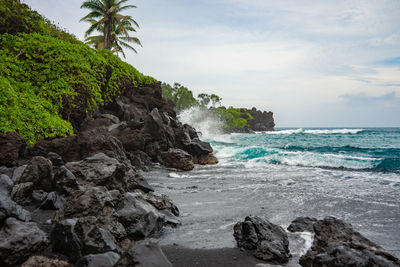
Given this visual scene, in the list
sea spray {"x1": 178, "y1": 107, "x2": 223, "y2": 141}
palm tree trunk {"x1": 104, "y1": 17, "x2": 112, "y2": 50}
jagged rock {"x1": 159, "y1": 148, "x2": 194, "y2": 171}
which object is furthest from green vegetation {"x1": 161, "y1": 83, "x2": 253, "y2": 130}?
jagged rock {"x1": 159, "y1": 148, "x2": 194, "y2": 171}

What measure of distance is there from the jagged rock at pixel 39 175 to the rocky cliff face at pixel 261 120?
111m

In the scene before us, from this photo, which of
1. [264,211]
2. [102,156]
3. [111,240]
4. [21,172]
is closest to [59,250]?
[111,240]

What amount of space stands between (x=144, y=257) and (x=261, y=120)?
393 ft

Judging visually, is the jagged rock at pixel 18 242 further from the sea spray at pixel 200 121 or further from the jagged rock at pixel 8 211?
the sea spray at pixel 200 121

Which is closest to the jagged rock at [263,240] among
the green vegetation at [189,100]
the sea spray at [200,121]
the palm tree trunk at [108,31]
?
the palm tree trunk at [108,31]

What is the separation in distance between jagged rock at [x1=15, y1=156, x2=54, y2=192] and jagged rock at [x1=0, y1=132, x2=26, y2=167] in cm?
160

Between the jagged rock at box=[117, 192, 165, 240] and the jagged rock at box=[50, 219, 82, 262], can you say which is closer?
the jagged rock at box=[50, 219, 82, 262]

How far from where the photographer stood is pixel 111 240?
297 cm

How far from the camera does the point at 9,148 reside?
18.8 ft

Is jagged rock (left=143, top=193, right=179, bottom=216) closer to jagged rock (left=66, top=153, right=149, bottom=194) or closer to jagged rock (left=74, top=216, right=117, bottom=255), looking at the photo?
jagged rock (left=66, top=153, right=149, bottom=194)

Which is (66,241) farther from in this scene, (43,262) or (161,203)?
(161,203)

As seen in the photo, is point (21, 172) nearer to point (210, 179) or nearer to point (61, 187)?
point (61, 187)

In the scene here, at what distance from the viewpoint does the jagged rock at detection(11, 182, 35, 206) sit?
4.05 meters

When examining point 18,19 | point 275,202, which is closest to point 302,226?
point 275,202
